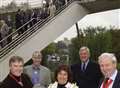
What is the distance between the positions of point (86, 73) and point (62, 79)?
6.53 ft

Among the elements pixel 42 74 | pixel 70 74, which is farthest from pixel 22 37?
pixel 70 74

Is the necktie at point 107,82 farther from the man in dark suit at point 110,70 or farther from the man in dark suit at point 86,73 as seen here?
the man in dark suit at point 86,73

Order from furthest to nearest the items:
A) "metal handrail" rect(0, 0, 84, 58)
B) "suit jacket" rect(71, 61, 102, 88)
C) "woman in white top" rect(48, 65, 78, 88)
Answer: "metal handrail" rect(0, 0, 84, 58), "suit jacket" rect(71, 61, 102, 88), "woman in white top" rect(48, 65, 78, 88)

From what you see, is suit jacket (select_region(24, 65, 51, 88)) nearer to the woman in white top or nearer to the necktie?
the woman in white top

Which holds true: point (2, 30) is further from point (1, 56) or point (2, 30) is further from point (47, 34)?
point (47, 34)

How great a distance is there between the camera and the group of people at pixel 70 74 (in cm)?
546

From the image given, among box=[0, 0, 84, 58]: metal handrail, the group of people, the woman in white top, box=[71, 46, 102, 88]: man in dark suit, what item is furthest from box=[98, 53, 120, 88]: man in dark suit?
box=[0, 0, 84, 58]: metal handrail

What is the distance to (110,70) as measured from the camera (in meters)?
5.43

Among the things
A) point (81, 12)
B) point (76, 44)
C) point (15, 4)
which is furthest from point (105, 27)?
point (81, 12)

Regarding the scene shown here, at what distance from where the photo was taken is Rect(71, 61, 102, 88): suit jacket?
25.7ft

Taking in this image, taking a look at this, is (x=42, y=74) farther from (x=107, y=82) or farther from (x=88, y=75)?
(x=107, y=82)

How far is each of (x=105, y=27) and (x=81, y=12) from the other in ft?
113

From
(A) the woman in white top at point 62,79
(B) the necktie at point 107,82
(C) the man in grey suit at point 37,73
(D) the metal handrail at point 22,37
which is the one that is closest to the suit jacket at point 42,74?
(C) the man in grey suit at point 37,73

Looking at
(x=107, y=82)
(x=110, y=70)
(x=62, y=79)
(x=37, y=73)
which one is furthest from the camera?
(x=37, y=73)
